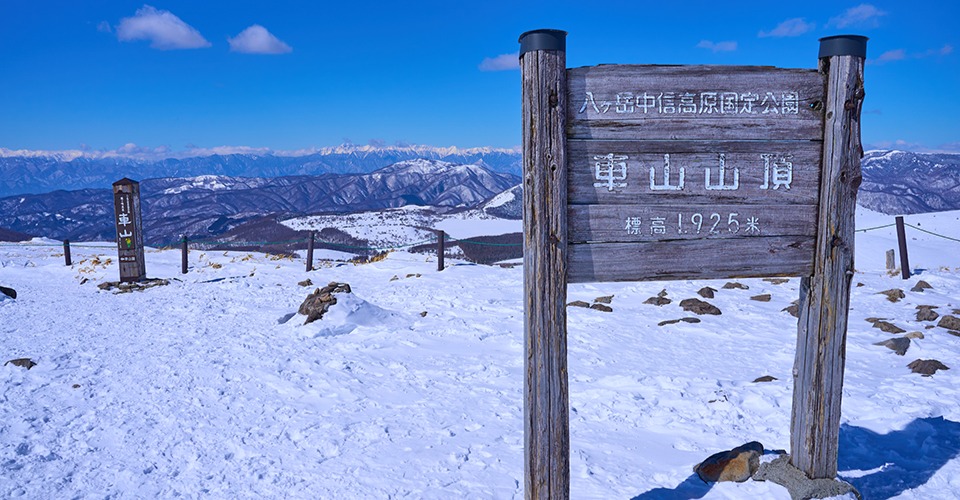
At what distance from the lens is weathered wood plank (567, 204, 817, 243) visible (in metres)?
3.66

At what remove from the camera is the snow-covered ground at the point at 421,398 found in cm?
486

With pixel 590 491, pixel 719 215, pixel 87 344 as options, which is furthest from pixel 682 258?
pixel 87 344

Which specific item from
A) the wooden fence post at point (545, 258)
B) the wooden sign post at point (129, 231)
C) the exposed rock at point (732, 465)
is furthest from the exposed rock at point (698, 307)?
the wooden sign post at point (129, 231)

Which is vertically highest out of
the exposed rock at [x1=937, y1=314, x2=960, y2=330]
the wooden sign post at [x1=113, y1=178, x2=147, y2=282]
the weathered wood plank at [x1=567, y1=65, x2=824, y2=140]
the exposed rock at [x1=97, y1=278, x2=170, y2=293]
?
the weathered wood plank at [x1=567, y1=65, x2=824, y2=140]

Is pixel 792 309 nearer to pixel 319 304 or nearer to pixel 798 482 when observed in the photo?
pixel 798 482

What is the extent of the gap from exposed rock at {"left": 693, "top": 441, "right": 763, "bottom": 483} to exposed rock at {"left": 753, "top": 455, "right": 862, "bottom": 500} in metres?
0.09

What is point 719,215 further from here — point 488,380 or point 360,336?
point 360,336

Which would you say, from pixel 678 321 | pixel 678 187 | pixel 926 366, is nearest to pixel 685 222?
pixel 678 187

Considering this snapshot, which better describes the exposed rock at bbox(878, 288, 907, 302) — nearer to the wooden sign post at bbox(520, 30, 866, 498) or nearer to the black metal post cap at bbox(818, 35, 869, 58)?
the wooden sign post at bbox(520, 30, 866, 498)

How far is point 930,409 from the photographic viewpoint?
5.73 meters

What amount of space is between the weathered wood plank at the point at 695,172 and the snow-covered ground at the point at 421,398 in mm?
2187

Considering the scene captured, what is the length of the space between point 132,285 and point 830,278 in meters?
15.8

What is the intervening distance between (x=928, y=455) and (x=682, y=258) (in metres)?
3.08

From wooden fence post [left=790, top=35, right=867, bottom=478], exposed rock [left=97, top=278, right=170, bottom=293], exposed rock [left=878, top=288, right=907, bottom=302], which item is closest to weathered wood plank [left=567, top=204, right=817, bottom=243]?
wooden fence post [left=790, top=35, right=867, bottom=478]
